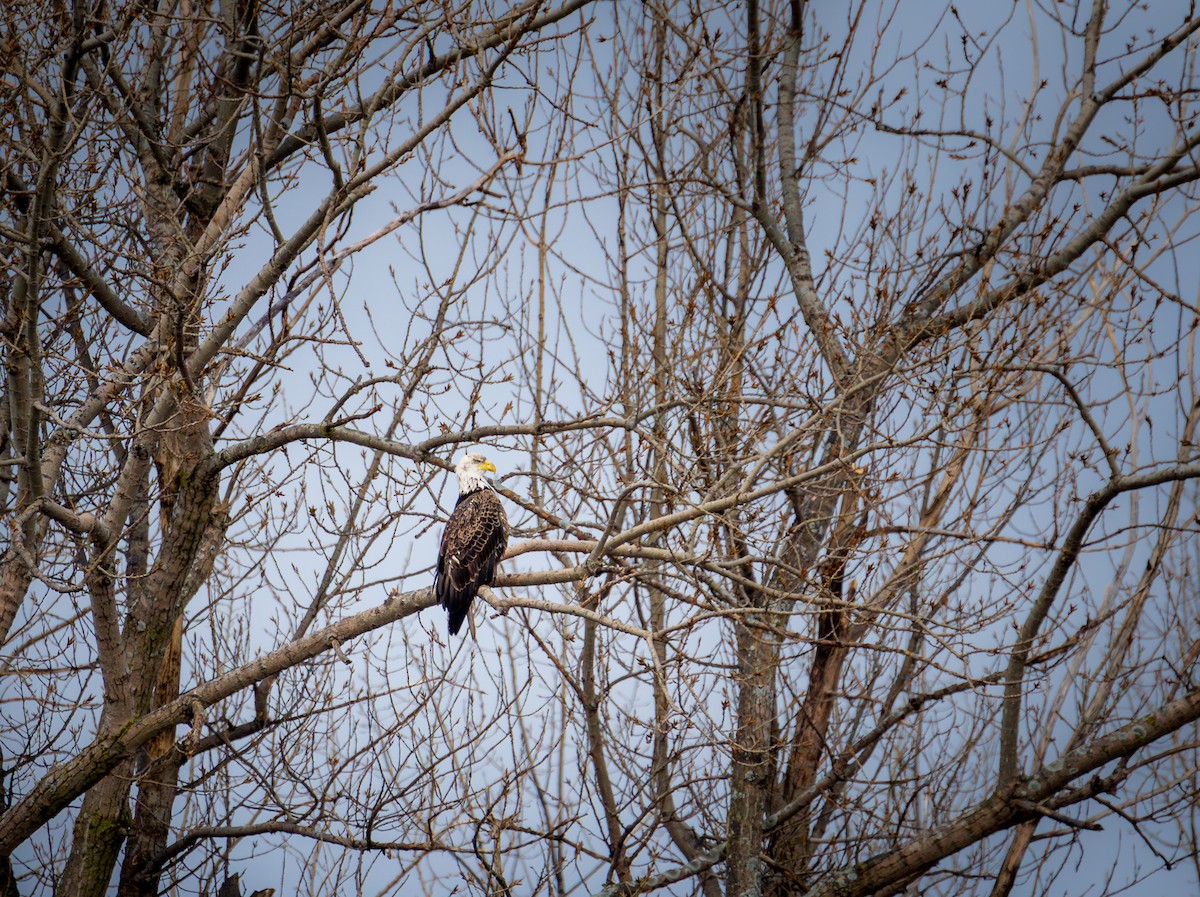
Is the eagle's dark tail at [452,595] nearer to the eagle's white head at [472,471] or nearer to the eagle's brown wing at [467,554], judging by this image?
the eagle's brown wing at [467,554]

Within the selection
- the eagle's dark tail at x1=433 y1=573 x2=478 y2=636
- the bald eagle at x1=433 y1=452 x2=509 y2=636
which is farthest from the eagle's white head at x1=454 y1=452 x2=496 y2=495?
the eagle's dark tail at x1=433 y1=573 x2=478 y2=636

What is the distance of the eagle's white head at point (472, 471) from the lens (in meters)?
6.66

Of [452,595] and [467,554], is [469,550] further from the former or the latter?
[452,595]

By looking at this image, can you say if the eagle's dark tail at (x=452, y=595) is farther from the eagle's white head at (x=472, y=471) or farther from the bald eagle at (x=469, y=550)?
the eagle's white head at (x=472, y=471)

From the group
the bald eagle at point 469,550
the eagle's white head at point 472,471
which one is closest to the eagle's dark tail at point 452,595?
the bald eagle at point 469,550

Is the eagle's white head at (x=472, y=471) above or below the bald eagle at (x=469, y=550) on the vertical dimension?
above

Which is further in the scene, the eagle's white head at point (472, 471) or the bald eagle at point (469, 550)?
the eagle's white head at point (472, 471)

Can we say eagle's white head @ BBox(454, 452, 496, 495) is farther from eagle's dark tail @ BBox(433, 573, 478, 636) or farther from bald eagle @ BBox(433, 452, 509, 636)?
eagle's dark tail @ BBox(433, 573, 478, 636)

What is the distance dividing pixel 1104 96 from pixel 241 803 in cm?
836

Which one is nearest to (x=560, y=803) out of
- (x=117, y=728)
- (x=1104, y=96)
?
(x=117, y=728)

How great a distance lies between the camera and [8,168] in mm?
5805

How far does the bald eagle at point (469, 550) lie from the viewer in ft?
18.5

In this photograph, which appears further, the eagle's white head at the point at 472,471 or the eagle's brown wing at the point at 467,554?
the eagle's white head at the point at 472,471

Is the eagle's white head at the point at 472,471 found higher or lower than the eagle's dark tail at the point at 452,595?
higher
